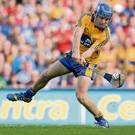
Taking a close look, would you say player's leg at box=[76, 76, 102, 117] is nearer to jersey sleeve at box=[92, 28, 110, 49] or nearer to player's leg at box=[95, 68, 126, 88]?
player's leg at box=[95, 68, 126, 88]

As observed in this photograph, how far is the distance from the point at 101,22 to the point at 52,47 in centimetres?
713

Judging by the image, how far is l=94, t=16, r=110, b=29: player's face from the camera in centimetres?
1248

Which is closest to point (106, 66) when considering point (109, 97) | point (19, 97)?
point (109, 97)

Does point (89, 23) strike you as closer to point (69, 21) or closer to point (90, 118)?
point (90, 118)

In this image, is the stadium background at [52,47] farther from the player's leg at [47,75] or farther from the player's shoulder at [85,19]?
the player's shoulder at [85,19]

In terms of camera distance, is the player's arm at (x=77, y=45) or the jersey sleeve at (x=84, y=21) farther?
the jersey sleeve at (x=84, y=21)

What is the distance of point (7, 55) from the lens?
19.1 m

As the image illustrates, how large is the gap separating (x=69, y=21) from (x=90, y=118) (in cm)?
438

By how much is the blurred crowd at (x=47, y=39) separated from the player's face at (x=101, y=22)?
198 inches

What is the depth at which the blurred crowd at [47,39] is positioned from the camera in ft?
60.6

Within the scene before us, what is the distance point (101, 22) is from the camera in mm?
12523

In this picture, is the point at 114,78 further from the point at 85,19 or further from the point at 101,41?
the point at 85,19
